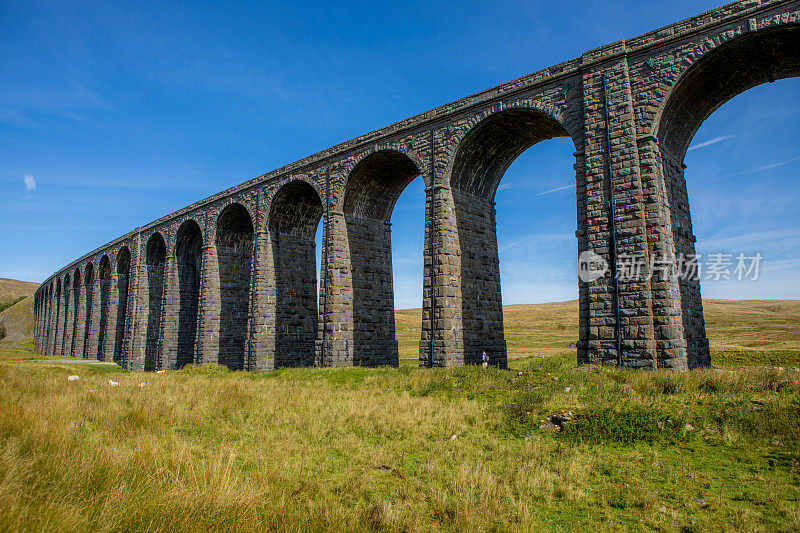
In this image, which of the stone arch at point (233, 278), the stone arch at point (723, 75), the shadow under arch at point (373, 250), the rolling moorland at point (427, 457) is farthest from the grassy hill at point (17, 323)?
the stone arch at point (723, 75)

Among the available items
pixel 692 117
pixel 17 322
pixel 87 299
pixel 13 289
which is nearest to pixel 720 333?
pixel 692 117

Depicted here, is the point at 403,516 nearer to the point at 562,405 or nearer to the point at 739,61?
the point at 562,405

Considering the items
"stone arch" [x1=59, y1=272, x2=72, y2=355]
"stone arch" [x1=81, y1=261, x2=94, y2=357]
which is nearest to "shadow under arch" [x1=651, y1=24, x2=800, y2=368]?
"stone arch" [x1=81, y1=261, x2=94, y2=357]

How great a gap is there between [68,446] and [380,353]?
617 inches

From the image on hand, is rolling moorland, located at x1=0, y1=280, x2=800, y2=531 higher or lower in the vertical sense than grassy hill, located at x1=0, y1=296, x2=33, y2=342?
lower

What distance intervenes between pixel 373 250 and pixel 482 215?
5.64 meters

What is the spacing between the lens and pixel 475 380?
39.9 ft

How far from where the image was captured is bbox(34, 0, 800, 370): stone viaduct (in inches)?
481

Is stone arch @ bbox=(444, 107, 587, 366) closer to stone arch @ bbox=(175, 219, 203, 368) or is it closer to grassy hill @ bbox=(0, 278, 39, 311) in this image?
stone arch @ bbox=(175, 219, 203, 368)

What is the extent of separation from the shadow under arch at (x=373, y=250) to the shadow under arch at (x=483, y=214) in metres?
3.37

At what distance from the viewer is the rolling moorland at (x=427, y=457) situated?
411 centimetres

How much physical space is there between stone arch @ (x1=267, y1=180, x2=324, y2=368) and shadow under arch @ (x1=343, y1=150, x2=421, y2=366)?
3.34 metres

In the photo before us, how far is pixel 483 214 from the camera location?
18234 mm

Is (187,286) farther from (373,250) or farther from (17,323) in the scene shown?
(17,323)
